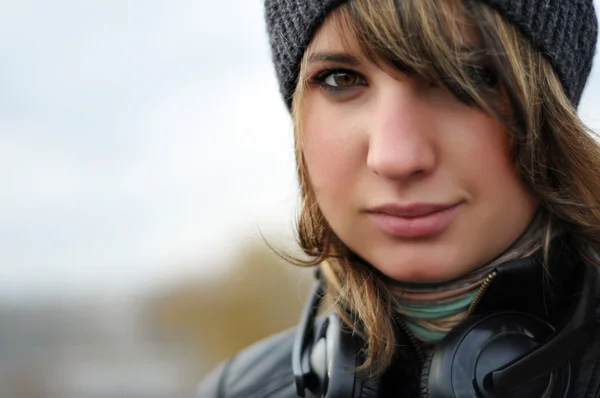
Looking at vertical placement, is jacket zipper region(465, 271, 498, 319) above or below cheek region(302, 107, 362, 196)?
below

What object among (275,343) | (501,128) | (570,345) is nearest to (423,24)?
(501,128)

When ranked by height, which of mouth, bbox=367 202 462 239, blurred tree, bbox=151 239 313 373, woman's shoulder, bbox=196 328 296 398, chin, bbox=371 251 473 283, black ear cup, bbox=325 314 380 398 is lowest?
blurred tree, bbox=151 239 313 373

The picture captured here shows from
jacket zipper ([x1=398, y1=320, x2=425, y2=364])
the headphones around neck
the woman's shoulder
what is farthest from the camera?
the woman's shoulder

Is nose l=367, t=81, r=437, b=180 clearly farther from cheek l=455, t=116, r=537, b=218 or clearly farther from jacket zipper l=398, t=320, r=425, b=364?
jacket zipper l=398, t=320, r=425, b=364

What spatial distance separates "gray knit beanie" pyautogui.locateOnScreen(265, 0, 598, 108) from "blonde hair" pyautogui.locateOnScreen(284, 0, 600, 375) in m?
0.02

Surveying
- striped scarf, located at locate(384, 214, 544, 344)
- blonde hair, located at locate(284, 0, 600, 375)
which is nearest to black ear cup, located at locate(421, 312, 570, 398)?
striped scarf, located at locate(384, 214, 544, 344)

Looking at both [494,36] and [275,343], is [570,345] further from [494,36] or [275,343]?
[275,343]

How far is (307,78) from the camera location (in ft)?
5.98

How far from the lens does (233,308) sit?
28.4m

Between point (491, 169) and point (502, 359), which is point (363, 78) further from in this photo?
point (502, 359)

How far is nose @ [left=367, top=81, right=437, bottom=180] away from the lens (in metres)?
1.59

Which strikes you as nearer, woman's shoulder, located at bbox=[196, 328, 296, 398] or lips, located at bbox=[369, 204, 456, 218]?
lips, located at bbox=[369, 204, 456, 218]

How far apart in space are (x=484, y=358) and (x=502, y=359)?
0.11 feet

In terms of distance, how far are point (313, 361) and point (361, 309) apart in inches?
6.8
